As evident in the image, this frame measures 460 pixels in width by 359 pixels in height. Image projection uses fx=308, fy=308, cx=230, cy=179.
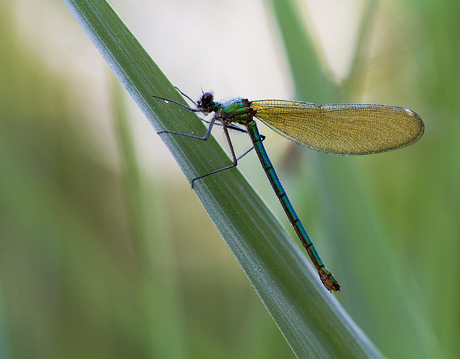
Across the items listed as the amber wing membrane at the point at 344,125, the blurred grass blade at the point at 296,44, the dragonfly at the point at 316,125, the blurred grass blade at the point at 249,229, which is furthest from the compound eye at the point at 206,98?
the blurred grass blade at the point at 249,229

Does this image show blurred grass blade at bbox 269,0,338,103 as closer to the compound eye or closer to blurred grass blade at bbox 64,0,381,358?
the compound eye

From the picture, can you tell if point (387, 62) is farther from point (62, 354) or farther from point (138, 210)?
point (62, 354)

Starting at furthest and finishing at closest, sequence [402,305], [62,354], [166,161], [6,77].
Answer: [166,161], [6,77], [62,354], [402,305]

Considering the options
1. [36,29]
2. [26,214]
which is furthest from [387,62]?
[36,29]

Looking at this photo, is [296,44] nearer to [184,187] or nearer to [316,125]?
[316,125]

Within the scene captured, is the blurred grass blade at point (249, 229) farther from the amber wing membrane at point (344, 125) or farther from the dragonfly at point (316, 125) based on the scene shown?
the amber wing membrane at point (344, 125)

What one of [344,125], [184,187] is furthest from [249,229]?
[184,187]
